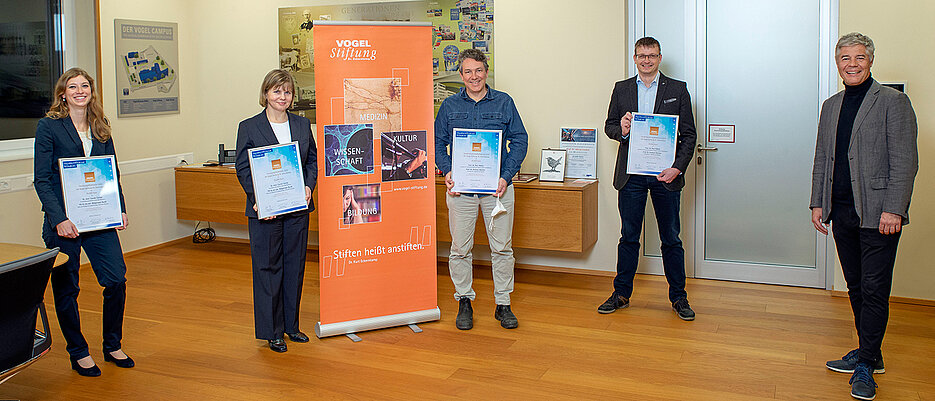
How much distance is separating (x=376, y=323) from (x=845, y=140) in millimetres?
2768

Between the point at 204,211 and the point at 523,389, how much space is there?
4.47 m

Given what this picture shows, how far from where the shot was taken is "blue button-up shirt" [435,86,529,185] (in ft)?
15.4

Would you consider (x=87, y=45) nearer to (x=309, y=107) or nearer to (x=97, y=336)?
(x=309, y=107)

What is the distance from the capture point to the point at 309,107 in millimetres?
7059

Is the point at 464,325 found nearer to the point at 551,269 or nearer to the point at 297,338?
the point at 297,338

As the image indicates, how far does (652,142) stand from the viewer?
484 centimetres

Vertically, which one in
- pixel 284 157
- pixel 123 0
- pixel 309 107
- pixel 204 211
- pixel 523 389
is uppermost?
pixel 123 0

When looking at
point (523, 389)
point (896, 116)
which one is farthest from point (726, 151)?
point (523, 389)

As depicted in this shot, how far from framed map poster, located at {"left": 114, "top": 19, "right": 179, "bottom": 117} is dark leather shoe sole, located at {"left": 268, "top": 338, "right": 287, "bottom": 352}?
3443mm

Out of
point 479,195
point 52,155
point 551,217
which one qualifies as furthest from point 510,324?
point 52,155

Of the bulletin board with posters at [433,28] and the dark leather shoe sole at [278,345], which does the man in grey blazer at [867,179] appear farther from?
the bulletin board with posters at [433,28]

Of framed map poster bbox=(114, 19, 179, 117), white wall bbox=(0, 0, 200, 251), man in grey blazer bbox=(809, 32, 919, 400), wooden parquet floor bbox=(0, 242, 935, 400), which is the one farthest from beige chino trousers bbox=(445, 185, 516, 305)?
framed map poster bbox=(114, 19, 179, 117)

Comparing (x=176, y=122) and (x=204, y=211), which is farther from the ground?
(x=176, y=122)

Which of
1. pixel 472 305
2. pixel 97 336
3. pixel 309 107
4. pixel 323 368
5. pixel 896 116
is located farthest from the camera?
pixel 309 107
